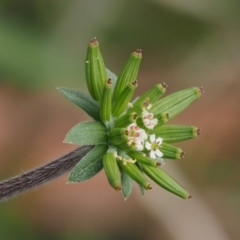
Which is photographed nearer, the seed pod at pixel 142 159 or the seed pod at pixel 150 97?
the seed pod at pixel 142 159

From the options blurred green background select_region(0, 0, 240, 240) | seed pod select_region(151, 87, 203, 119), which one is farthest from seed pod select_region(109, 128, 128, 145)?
blurred green background select_region(0, 0, 240, 240)

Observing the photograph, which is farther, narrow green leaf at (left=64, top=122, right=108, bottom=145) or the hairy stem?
the hairy stem

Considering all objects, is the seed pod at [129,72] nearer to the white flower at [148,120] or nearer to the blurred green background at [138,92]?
the white flower at [148,120]

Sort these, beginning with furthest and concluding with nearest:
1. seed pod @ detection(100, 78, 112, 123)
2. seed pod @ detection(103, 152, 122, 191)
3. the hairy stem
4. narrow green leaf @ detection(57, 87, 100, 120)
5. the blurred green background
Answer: the blurred green background < the hairy stem < narrow green leaf @ detection(57, 87, 100, 120) < seed pod @ detection(100, 78, 112, 123) < seed pod @ detection(103, 152, 122, 191)

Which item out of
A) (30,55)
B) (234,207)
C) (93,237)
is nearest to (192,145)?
(234,207)

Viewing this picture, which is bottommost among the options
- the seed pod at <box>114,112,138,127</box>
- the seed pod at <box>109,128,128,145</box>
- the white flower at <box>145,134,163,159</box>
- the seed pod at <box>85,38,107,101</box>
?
the white flower at <box>145,134,163,159</box>

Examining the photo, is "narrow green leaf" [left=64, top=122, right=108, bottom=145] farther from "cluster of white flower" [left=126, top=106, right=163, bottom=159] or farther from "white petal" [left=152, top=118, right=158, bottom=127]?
"white petal" [left=152, top=118, right=158, bottom=127]

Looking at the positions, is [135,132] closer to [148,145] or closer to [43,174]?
[148,145]

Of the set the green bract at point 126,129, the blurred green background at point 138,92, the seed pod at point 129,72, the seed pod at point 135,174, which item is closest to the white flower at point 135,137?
the green bract at point 126,129
